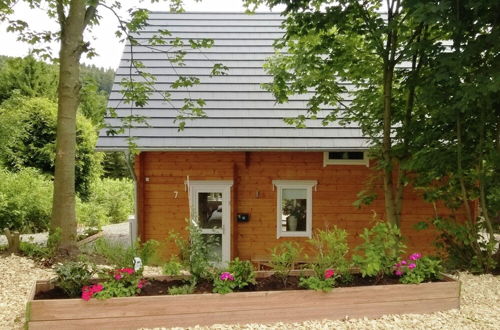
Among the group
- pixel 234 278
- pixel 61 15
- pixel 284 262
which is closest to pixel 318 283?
pixel 284 262

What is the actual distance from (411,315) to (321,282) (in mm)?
886

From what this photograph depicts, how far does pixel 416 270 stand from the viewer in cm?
390

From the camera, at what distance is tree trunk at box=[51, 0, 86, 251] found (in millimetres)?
5809

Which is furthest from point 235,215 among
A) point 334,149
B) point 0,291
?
point 0,291

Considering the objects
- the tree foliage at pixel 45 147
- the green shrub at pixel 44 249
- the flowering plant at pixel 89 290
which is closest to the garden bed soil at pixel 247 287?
the flowering plant at pixel 89 290

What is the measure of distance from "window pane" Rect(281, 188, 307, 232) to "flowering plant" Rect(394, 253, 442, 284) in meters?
4.86

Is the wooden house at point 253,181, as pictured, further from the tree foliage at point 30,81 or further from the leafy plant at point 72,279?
the tree foliage at point 30,81

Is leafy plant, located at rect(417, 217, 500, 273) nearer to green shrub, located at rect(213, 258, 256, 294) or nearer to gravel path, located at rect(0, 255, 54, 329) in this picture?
green shrub, located at rect(213, 258, 256, 294)

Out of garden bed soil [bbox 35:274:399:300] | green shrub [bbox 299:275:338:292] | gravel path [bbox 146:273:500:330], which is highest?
green shrub [bbox 299:275:338:292]

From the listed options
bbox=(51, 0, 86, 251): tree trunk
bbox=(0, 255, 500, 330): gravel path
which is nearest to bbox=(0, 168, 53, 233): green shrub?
bbox=(51, 0, 86, 251): tree trunk

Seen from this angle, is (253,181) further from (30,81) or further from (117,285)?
(30,81)

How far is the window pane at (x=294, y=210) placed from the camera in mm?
8906

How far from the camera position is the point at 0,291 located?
4516 millimetres

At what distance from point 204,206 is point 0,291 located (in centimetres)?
470
